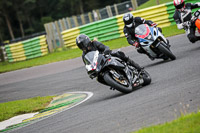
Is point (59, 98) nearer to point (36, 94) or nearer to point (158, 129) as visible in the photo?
point (36, 94)

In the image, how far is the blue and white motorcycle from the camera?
39.1ft

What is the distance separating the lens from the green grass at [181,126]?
5.12 m

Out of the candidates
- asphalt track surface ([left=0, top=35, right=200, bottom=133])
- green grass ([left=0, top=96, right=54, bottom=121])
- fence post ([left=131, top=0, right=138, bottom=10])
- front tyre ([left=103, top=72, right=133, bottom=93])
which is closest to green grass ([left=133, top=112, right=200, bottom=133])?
asphalt track surface ([left=0, top=35, right=200, bottom=133])

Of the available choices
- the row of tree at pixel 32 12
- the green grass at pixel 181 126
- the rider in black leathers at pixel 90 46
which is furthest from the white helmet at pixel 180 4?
the row of tree at pixel 32 12

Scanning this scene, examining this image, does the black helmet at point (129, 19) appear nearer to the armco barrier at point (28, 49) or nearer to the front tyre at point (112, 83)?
the front tyre at point (112, 83)

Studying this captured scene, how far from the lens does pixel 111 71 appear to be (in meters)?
9.17

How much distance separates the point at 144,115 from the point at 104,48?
3.29 m

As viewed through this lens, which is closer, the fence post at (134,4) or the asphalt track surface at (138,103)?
the asphalt track surface at (138,103)

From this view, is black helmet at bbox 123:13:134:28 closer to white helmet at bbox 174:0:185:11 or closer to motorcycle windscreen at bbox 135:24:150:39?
motorcycle windscreen at bbox 135:24:150:39

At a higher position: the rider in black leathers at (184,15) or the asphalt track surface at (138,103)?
the rider in black leathers at (184,15)

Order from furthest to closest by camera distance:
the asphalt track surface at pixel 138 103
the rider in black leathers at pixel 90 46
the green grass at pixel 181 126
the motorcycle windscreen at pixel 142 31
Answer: the motorcycle windscreen at pixel 142 31, the rider in black leathers at pixel 90 46, the asphalt track surface at pixel 138 103, the green grass at pixel 181 126

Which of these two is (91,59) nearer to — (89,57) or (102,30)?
(89,57)

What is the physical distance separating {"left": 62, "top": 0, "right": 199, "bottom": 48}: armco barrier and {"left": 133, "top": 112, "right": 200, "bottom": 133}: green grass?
16626 mm

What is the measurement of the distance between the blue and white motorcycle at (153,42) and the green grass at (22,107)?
3.17 m
